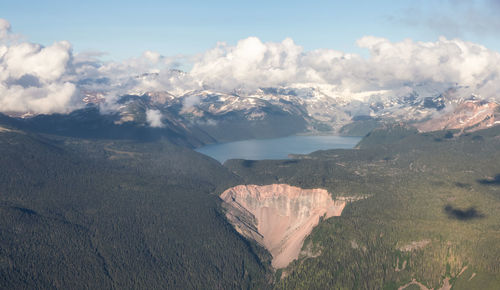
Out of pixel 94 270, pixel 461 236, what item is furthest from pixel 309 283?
pixel 94 270

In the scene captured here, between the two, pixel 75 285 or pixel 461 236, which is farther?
pixel 461 236

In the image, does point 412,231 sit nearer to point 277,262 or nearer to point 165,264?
point 277,262

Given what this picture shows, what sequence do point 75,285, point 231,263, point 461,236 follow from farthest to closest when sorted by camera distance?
point 231,263 → point 461,236 → point 75,285

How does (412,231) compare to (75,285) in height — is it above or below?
above

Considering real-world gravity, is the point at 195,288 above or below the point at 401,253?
below

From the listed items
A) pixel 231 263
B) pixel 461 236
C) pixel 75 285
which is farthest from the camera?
pixel 231 263

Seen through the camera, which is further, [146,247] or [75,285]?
[146,247]

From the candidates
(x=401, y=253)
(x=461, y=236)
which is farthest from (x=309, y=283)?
(x=461, y=236)

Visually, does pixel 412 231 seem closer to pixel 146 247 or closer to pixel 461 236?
pixel 461 236
